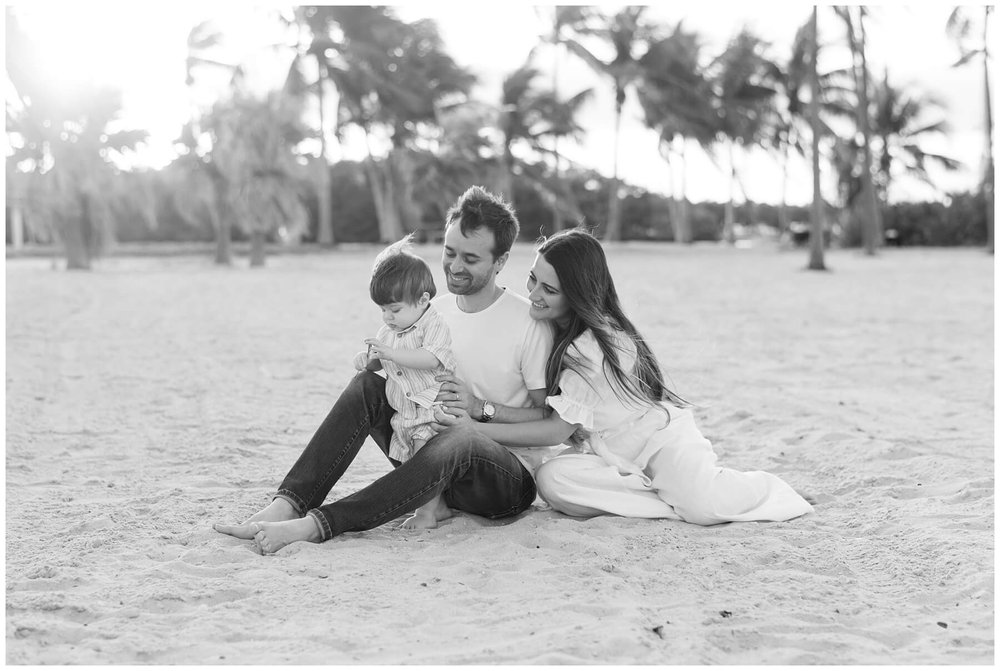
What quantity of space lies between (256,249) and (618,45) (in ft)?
46.4

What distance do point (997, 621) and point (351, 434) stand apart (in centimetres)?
206

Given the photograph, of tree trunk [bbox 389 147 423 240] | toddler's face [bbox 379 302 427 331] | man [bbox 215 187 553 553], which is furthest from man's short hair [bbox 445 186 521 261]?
tree trunk [bbox 389 147 423 240]

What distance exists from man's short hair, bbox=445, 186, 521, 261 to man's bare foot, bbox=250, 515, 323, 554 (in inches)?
42.9

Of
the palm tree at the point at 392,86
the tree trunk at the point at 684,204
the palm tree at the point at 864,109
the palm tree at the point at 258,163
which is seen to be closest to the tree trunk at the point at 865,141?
the palm tree at the point at 864,109

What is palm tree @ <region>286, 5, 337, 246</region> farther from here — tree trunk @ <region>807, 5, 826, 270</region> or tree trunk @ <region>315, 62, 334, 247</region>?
tree trunk @ <region>807, 5, 826, 270</region>

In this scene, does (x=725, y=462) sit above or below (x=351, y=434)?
below

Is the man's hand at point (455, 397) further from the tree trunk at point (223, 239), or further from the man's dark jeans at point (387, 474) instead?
the tree trunk at point (223, 239)

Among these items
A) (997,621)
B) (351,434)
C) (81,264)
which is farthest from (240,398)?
(81,264)

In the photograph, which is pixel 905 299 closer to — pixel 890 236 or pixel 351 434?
pixel 351 434

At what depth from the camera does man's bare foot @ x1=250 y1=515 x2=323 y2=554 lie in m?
3.30

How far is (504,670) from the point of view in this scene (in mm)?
2426

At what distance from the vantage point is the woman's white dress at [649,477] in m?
3.63

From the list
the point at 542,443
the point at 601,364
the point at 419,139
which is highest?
the point at 419,139

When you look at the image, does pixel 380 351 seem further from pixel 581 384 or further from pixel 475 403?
pixel 581 384
